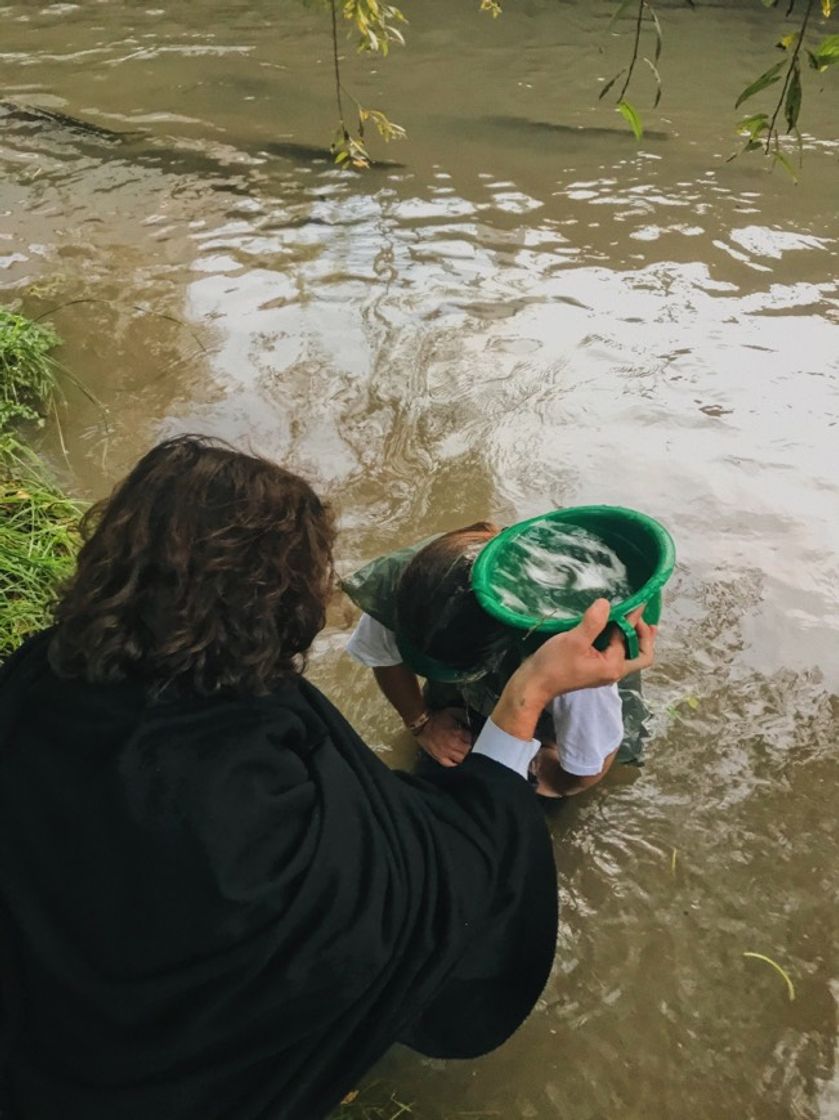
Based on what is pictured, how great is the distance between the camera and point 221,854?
1387 mm

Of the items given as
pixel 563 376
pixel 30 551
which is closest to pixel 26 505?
pixel 30 551

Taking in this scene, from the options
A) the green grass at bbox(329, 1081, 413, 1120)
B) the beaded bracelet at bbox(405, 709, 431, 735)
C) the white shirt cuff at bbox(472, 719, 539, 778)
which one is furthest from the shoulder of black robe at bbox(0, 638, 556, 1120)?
the beaded bracelet at bbox(405, 709, 431, 735)

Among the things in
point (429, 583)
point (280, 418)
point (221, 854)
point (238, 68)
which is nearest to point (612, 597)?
point (429, 583)

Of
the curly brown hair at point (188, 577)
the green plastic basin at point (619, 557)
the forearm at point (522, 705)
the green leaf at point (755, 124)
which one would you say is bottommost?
the forearm at point (522, 705)

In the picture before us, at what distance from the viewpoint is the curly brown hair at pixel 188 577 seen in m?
1.48

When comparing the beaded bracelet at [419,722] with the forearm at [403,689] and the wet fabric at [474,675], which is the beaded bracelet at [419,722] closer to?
the forearm at [403,689]

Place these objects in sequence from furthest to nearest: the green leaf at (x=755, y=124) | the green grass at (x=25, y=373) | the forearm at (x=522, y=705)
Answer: the green grass at (x=25, y=373), the forearm at (x=522, y=705), the green leaf at (x=755, y=124)

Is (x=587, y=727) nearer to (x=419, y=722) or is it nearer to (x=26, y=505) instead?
(x=419, y=722)

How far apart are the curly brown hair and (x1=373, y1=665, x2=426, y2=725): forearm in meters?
0.96

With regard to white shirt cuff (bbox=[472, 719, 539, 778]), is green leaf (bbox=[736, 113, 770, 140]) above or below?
above

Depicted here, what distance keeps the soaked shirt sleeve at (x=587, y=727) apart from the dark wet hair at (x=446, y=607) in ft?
0.74

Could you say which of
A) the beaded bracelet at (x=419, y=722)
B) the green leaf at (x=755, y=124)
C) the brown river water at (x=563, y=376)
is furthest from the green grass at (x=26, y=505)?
the green leaf at (x=755, y=124)

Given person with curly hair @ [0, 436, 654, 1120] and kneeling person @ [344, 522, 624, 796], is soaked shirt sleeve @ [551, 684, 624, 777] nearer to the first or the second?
kneeling person @ [344, 522, 624, 796]

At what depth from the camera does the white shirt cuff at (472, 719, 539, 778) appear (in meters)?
1.86
